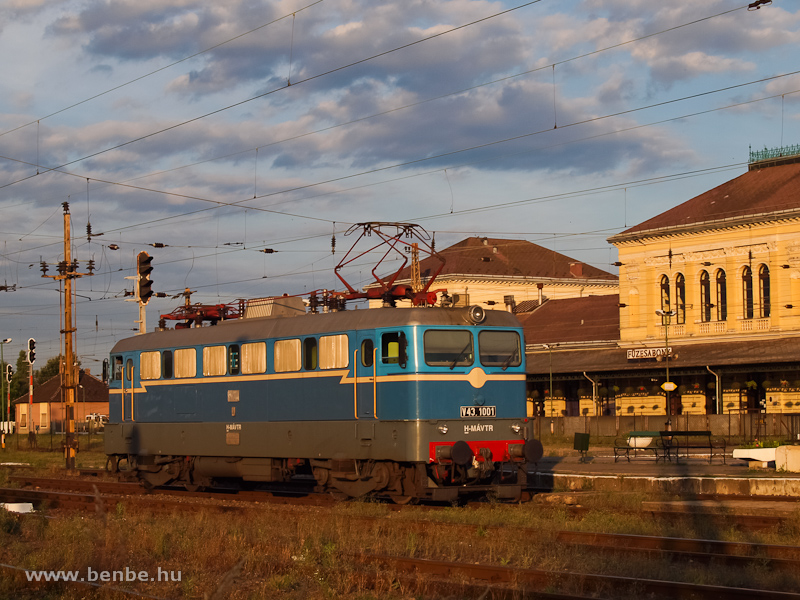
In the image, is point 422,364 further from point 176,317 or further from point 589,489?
point 176,317

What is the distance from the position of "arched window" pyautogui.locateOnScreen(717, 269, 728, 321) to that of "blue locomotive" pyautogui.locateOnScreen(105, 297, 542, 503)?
132 feet

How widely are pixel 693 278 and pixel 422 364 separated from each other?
43823 mm

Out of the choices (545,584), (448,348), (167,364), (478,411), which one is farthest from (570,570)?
(167,364)

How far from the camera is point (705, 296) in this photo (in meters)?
58.4

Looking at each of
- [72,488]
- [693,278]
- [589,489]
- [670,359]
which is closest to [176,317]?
[72,488]

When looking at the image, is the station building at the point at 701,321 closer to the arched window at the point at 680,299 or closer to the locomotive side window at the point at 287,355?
the arched window at the point at 680,299

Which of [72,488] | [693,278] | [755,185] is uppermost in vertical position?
[755,185]

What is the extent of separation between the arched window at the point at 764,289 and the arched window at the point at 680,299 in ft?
16.3

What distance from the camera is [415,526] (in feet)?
49.8

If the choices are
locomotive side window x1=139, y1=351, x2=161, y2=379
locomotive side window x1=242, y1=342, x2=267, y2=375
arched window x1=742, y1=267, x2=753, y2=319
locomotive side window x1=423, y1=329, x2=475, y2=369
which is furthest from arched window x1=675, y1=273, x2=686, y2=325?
locomotive side window x1=423, y1=329, x2=475, y2=369

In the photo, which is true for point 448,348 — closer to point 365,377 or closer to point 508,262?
point 365,377

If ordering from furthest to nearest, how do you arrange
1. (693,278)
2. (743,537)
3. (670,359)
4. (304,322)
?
(693,278) → (670,359) → (304,322) → (743,537)

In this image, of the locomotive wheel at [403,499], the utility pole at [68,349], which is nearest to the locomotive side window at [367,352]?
the locomotive wheel at [403,499]

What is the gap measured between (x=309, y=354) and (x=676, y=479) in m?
7.68
